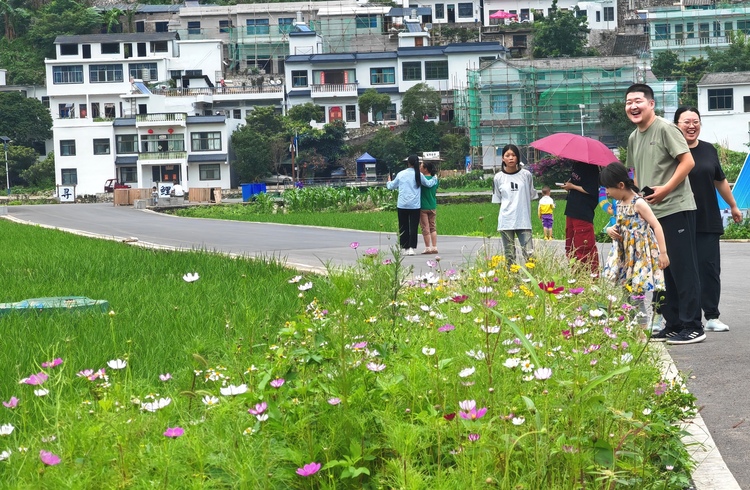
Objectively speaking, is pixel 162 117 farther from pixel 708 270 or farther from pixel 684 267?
pixel 684 267

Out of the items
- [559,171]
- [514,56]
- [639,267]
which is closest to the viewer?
[639,267]

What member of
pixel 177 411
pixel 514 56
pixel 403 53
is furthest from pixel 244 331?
pixel 514 56

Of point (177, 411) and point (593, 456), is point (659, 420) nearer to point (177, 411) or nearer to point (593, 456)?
point (593, 456)

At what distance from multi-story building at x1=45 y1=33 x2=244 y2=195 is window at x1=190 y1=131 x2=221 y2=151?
0.22 feet

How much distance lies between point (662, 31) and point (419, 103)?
2646 centimetres

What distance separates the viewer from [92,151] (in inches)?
3273

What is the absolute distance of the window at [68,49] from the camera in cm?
9206

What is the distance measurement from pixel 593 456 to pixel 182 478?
149 centimetres

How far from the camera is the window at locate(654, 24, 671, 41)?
97.5 metres

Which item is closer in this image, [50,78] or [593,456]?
[593,456]

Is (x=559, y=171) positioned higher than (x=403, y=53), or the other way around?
(x=403, y=53)

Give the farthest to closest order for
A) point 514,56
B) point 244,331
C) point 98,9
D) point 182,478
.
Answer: point 98,9, point 514,56, point 244,331, point 182,478

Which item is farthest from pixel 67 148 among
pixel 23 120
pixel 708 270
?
pixel 708 270

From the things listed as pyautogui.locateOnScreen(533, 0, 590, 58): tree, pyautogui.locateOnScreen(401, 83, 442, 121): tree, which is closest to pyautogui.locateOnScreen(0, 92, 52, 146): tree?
pyautogui.locateOnScreen(401, 83, 442, 121): tree
